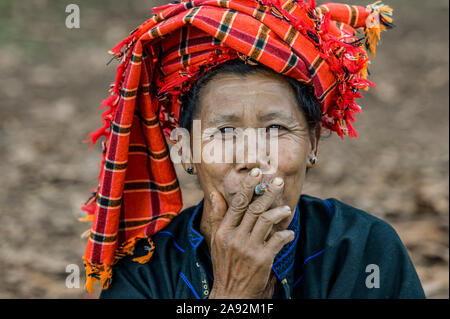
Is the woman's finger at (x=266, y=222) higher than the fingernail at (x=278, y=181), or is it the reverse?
the fingernail at (x=278, y=181)

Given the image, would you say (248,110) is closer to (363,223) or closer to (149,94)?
(149,94)

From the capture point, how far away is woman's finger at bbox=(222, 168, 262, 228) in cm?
232

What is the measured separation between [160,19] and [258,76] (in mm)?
531

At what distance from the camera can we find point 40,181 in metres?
6.10

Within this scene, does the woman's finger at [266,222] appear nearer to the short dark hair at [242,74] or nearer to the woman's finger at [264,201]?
the woman's finger at [264,201]

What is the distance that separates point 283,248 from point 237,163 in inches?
20.3

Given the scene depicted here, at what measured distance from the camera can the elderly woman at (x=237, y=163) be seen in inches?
95.5

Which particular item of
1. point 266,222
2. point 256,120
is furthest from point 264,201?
point 256,120

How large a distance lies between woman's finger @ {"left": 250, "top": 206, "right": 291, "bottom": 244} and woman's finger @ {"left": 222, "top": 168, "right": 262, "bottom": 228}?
A: 0.29ft

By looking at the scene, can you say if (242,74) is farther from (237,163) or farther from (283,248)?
(283,248)

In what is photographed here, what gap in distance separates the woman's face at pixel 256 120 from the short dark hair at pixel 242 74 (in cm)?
2

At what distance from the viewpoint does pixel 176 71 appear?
2672 mm

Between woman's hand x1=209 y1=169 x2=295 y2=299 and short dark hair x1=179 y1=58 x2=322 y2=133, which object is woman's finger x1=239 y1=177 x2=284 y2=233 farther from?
short dark hair x1=179 y1=58 x2=322 y2=133

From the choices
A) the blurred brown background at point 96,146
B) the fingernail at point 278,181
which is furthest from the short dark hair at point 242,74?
the blurred brown background at point 96,146
